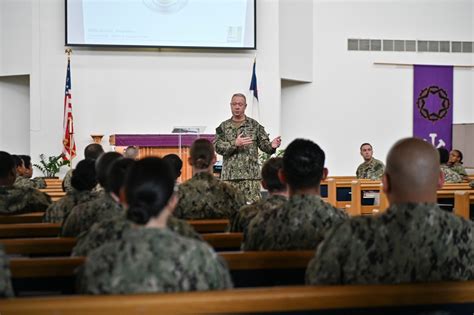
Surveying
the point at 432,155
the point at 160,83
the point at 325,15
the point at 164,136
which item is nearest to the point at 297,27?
the point at 325,15

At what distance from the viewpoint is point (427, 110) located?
44.5 ft

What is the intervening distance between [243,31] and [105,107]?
9.22ft

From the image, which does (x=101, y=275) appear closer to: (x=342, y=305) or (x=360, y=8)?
(x=342, y=305)

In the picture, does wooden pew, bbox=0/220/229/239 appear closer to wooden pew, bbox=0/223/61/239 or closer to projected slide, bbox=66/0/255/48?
wooden pew, bbox=0/223/61/239

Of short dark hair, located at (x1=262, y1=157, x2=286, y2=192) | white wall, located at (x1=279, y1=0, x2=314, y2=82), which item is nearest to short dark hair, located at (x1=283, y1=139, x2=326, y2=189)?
short dark hair, located at (x1=262, y1=157, x2=286, y2=192)

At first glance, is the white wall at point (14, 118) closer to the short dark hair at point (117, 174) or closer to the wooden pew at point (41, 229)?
the wooden pew at point (41, 229)

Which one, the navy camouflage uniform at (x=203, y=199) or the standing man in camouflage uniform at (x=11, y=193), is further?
the standing man in camouflage uniform at (x=11, y=193)

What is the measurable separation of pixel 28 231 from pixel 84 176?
2.03 feet

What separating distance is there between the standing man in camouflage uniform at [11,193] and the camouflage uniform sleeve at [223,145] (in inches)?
74.3

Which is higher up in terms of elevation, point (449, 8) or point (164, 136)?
point (449, 8)

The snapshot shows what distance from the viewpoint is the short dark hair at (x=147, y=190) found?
1887mm

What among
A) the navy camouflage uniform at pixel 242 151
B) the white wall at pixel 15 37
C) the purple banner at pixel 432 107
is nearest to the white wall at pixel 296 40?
the purple banner at pixel 432 107

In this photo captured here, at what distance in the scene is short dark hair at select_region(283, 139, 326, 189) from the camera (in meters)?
2.89

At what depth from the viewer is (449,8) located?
13867mm
